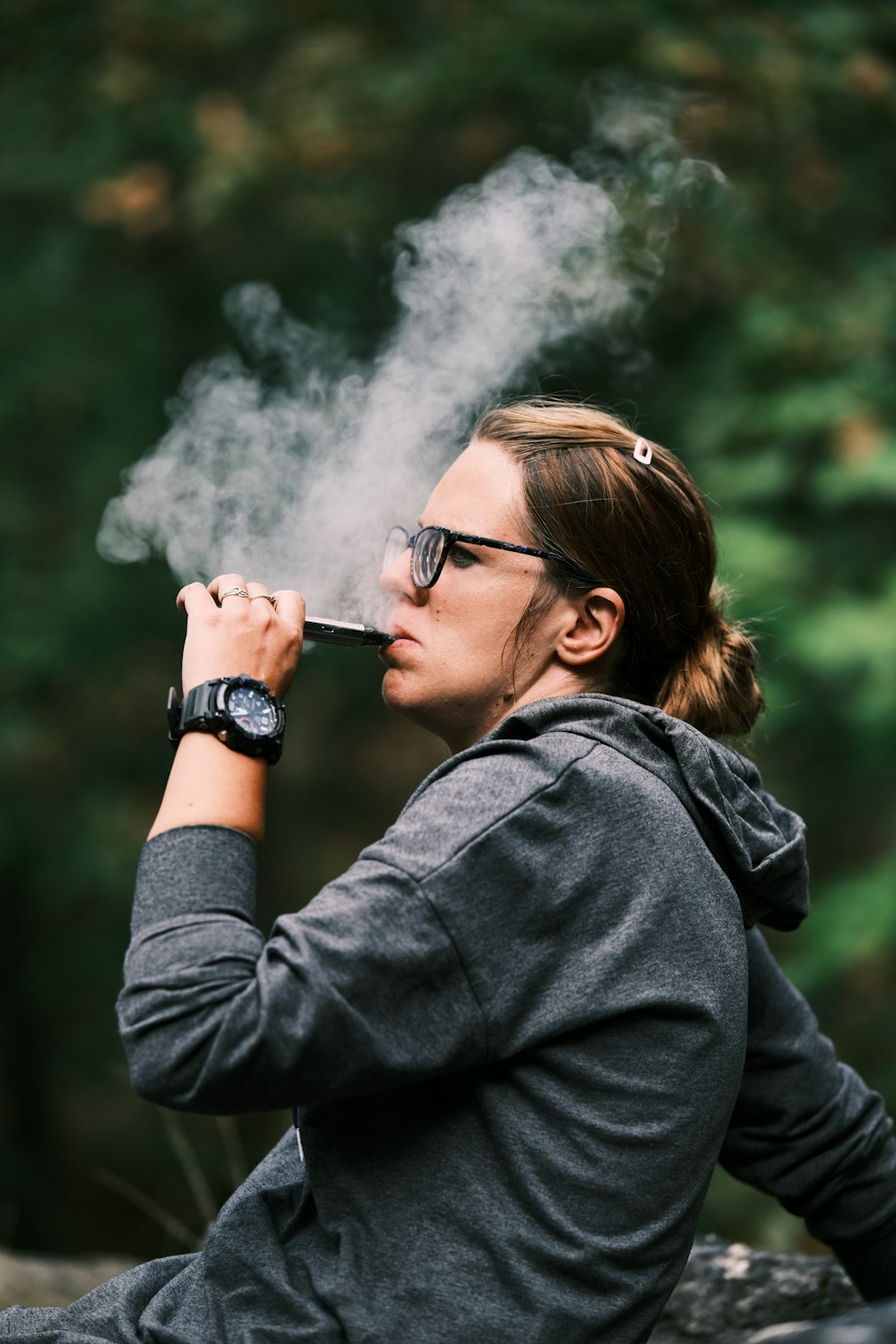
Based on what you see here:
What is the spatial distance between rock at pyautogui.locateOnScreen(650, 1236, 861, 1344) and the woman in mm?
1033

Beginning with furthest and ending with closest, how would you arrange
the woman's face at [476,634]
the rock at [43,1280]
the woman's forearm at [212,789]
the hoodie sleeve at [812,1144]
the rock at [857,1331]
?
the rock at [43,1280]
the hoodie sleeve at [812,1144]
the woman's face at [476,634]
the woman's forearm at [212,789]
the rock at [857,1331]

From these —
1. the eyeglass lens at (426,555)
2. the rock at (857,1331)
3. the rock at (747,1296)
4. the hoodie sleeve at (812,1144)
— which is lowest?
the rock at (747,1296)

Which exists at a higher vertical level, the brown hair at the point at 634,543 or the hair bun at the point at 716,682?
the brown hair at the point at 634,543

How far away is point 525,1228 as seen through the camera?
5.16 feet

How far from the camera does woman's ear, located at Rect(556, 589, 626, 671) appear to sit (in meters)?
2.04

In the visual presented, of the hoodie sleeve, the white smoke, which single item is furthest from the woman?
the white smoke

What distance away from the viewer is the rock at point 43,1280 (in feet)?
8.89

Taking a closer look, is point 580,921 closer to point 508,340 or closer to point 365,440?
point 365,440

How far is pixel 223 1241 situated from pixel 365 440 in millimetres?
1562

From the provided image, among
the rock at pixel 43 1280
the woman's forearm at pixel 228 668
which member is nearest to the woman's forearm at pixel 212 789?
the woman's forearm at pixel 228 668

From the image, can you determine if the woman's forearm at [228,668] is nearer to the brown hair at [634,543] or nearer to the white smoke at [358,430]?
the brown hair at [634,543]

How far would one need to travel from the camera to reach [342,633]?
6.81ft

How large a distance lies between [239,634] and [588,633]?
0.54 meters

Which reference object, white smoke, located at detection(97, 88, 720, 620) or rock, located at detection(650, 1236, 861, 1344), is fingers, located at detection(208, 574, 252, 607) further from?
rock, located at detection(650, 1236, 861, 1344)
